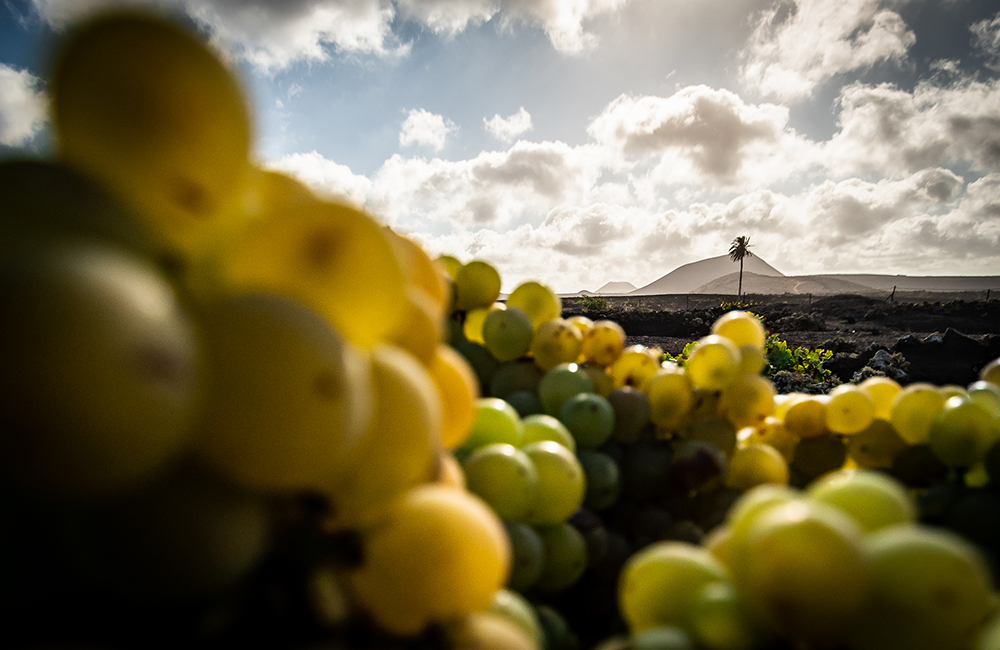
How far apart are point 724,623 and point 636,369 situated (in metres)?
1.22

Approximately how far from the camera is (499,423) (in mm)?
1283

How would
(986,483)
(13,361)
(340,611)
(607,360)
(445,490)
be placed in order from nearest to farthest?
1. (13,361)
2. (340,611)
3. (445,490)
4. (986,483)
5. (607,360)

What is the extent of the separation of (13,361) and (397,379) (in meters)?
0.38

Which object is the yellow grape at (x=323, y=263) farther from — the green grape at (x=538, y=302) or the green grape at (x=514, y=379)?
the green grape at (x=538, y=302)

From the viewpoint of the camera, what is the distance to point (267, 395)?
52 centimetres

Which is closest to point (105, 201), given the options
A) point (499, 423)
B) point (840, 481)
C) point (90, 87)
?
point (90, 87)

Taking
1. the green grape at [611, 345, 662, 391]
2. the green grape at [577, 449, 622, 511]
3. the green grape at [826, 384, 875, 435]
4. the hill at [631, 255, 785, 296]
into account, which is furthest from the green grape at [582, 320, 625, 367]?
the hill at [631, 255, 785, 296]

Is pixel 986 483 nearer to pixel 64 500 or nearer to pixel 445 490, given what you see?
pixel 445 490

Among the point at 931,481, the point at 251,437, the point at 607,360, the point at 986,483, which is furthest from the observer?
the point at 607,360

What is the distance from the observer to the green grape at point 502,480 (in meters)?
1.08

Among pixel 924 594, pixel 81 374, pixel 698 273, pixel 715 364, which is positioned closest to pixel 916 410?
pixel 715 364

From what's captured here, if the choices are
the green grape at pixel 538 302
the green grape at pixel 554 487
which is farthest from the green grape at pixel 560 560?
the green grape at pixel 538 302

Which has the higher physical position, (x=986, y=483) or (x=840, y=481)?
(x=840, y=481)

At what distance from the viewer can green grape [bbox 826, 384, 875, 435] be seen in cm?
155
